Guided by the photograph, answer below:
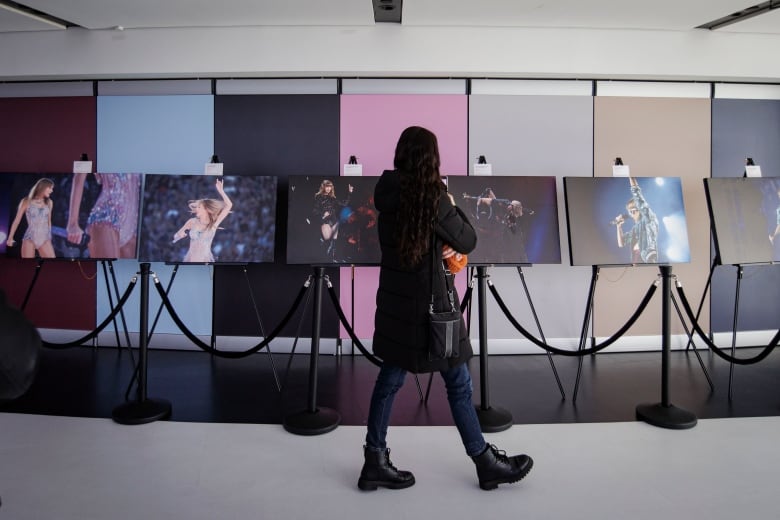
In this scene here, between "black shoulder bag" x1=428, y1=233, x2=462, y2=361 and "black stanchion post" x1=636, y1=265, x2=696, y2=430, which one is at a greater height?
"black shoulder bag" x1=428, y1=233, x2=462, y2=361

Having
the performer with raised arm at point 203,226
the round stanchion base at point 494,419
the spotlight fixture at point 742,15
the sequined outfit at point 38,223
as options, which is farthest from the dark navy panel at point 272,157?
the spotlight fixture at point 742,15

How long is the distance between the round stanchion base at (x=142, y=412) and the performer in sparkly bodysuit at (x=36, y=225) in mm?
1974

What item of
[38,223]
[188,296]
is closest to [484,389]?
[188,296]

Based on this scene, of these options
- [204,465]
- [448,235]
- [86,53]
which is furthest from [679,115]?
[86,53]

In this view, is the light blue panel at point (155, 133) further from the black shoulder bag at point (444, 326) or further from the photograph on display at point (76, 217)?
the black shoulder bag at point (444, 326)

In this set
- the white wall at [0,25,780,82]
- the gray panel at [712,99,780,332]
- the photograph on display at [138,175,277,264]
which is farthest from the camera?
the gray panel at [712,99,780,332]

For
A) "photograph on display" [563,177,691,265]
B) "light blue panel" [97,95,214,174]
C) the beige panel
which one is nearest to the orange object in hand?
"photograph on display" [563,177,691,265]

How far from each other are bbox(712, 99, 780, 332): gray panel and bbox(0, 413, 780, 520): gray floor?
2.17 meters

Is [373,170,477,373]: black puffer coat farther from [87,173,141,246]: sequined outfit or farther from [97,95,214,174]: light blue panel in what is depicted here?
[97,95,214,174]: light blue panel

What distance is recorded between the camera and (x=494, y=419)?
3.38 metres

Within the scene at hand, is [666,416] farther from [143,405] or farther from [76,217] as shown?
[76,217]

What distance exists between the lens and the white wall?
4.82m

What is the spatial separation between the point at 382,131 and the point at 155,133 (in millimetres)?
2349

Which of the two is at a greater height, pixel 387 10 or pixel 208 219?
pixel 387 10
